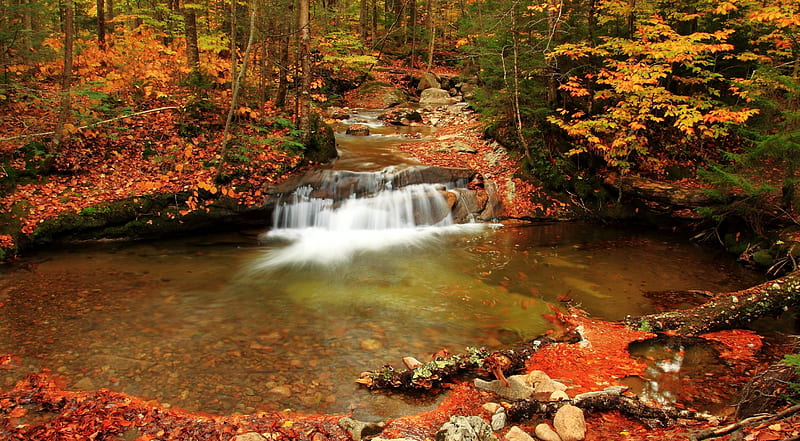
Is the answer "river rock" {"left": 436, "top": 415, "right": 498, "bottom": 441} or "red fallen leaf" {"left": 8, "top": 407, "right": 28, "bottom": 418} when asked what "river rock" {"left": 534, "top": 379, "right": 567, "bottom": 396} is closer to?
"river rock" {"left": 436, "top": 415, "right": 498, "bottom": 441}

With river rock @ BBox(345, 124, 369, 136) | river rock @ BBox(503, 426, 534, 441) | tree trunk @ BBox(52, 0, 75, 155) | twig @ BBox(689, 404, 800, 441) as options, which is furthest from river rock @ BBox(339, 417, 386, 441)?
river rock @ BBox(345, 124, 369, 136)

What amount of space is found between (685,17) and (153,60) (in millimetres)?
14135

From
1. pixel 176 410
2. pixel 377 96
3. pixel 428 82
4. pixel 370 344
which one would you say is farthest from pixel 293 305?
pixel 428 82

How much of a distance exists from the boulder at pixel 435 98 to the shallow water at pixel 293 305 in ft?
43.3

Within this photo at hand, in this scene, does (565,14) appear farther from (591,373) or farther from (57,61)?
(57,61)

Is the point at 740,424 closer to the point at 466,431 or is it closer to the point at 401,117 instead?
the point at 466,431

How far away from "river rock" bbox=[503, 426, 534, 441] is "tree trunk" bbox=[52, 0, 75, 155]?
10.5 meters

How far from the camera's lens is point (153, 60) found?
1187 cm

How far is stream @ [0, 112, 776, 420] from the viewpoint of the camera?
4441 millimetres

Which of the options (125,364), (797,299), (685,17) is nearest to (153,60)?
(125,364)

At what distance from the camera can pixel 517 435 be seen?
3398 mm

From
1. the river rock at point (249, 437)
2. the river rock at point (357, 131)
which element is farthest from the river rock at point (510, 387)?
the river rock at point (357, 131)

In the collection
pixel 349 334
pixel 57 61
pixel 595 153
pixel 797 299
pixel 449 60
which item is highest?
pixel 449 60

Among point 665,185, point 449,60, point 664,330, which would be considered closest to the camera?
point 664,330
